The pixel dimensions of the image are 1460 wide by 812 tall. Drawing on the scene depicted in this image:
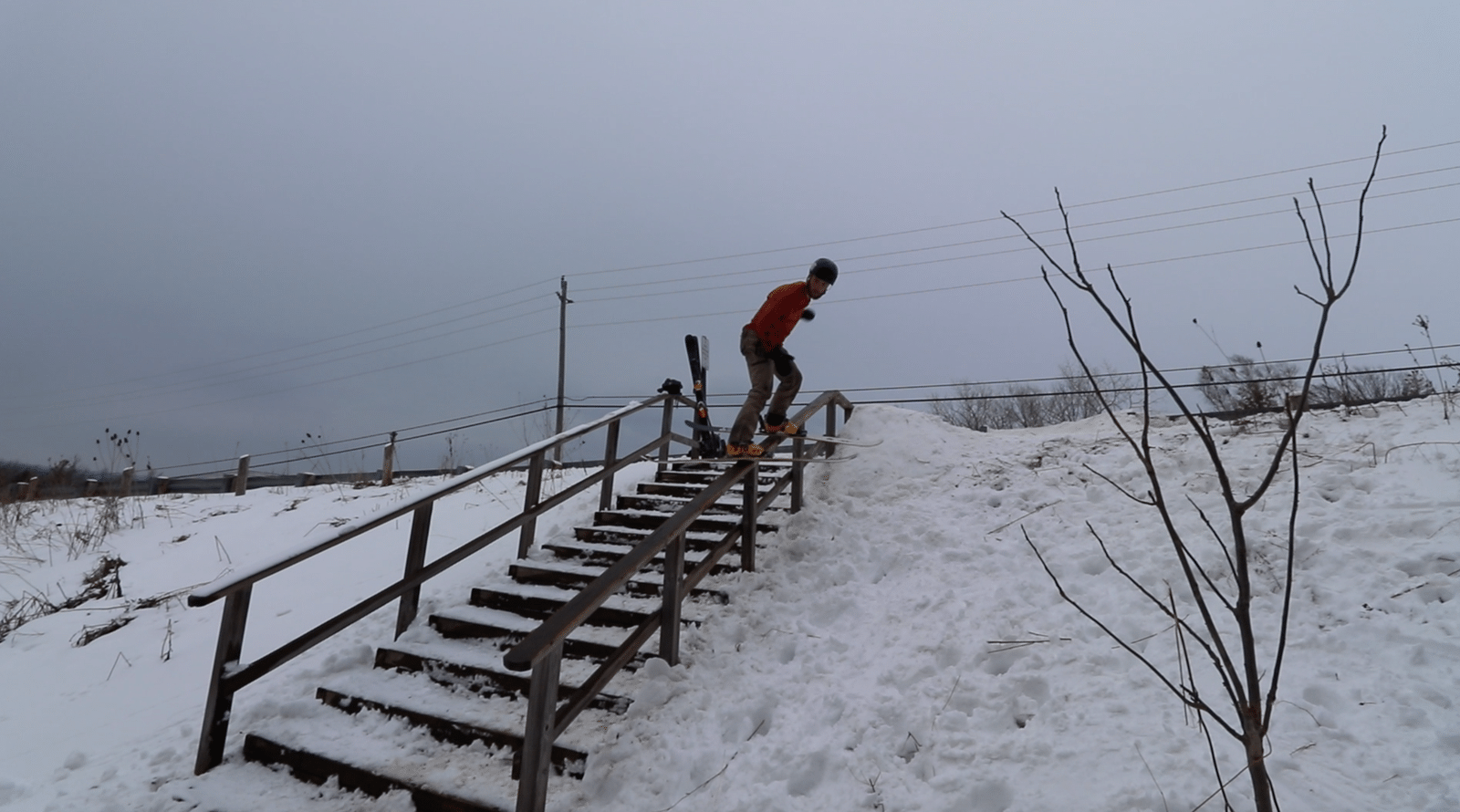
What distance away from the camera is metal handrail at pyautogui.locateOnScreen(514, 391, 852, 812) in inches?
120

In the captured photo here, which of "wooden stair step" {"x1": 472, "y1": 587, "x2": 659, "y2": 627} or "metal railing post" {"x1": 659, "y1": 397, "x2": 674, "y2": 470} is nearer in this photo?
"wooden stair step" {"x1": 472, "y1": 587, "x2": 659, "y2": 627}

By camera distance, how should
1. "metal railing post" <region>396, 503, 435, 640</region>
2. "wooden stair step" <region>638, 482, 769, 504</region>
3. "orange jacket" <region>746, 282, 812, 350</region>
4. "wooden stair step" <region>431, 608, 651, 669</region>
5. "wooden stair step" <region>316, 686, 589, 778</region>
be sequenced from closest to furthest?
1. "wooden stair step" <region>316, 686, 589, 778</region>
2. "wooden stair step" <region>431, 608, 651, 669</region>
3. "metal railing post" <region>396, 503, 435, 640</region>
4. "orange jacket" <region>746, 282, 812, 350</region>
5. "wooden stair step" <region>638, 482, 769, 504</region>

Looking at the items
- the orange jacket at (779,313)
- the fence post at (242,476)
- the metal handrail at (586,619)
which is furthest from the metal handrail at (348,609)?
the fence post at (242,476)

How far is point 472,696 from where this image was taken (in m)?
4.17

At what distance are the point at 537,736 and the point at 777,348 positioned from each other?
13.6 ft

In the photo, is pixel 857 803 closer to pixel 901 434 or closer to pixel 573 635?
pixel 573 635

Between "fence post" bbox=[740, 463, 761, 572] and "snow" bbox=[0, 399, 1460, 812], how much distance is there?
12 centimetres

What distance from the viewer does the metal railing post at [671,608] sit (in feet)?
13.3

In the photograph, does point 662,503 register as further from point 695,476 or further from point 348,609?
point 348,609

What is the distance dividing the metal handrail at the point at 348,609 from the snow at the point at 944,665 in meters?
0.19

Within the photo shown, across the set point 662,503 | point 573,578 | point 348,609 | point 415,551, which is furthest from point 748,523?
point 348,609

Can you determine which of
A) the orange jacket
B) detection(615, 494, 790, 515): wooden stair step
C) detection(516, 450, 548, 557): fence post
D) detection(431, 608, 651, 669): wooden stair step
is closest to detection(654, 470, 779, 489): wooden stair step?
detection(615, 494, 790, 515): wooden stair step

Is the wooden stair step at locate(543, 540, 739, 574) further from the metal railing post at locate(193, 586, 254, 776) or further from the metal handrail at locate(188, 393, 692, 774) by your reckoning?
the metal railing post at locate(193, 586, 254, 776)

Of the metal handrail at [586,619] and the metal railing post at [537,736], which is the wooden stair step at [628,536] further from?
the metal railing post at [537,736]
